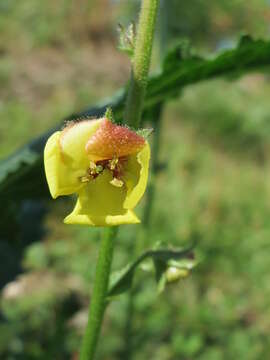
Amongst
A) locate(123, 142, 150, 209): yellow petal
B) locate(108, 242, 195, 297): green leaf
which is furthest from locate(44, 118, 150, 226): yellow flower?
locate(108, 242, 195, 297): green leaf

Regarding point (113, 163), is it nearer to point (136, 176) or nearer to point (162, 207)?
point (136, 176)

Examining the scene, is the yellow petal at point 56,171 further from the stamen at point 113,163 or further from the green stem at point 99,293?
the green stem at point 99,293

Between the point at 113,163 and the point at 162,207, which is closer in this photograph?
the point at 113,163

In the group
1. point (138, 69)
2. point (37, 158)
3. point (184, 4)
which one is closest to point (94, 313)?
point (37, 158)

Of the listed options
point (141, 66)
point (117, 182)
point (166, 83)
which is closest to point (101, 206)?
point (117, 182)

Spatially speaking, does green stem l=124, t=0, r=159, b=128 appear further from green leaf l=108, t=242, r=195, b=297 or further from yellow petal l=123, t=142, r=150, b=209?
green leaf l=108, t=242, r=195, b=297
